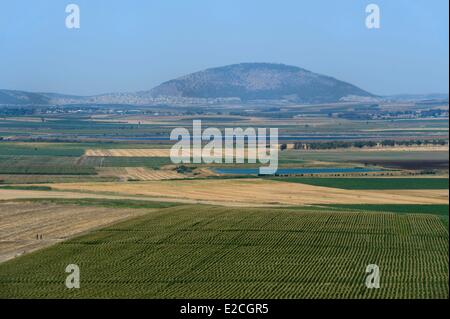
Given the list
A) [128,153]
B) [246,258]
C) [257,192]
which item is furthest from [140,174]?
[246,258]

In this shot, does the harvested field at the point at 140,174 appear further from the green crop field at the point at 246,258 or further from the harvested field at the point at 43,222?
the green crop field at the point at 246,258

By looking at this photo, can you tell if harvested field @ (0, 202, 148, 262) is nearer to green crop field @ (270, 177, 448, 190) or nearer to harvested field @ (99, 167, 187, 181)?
green crop field @ (270, 177, 448, 190)

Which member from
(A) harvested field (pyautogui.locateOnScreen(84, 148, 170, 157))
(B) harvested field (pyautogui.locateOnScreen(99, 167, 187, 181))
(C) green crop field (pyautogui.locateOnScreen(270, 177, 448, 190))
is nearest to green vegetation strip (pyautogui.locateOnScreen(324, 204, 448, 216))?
(C) green crop field (pyautogui.locateOnScreen(270, 177, 448, 190))

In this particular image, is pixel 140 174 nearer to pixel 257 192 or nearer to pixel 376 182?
pixel 257 192

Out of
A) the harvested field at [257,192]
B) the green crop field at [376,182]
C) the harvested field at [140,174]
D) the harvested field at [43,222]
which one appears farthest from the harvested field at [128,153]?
the harvested field at [43,222]
